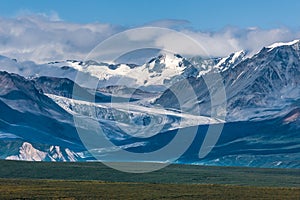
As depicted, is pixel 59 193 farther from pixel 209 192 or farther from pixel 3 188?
pixel 209 192

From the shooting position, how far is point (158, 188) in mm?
177250

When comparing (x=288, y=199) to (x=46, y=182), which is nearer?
(x=288, y=199)

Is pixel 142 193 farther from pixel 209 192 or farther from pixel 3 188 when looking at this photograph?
pixel 3 188

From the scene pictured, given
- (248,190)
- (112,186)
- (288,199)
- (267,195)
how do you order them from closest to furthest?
(288,199), (267,195), (248,190), (112,186)

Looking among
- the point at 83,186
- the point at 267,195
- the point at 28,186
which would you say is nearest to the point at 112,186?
the point at 83,186

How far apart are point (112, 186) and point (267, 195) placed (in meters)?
36.7

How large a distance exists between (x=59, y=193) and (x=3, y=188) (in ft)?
40.5

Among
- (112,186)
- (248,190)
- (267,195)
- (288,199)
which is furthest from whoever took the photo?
(112,186)

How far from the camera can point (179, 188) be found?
178m

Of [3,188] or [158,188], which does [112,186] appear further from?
[3,188]

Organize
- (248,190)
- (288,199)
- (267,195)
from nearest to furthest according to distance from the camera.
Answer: (288,199) < (267,195) < (248,190)

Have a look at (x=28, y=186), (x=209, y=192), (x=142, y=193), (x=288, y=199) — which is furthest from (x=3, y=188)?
(x=288, y=199)

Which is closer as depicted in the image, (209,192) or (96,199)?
(96,199)

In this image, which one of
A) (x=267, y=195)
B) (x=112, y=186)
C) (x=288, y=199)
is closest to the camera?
(x=288, y=199)
